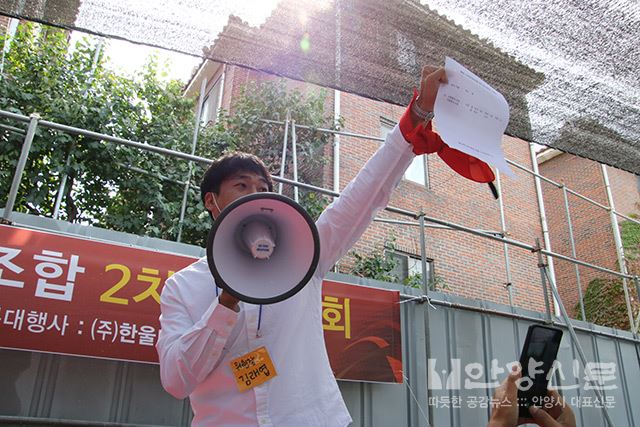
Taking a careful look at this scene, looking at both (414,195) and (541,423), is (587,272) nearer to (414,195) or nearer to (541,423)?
(414,195)

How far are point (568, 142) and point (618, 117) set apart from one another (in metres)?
0.26

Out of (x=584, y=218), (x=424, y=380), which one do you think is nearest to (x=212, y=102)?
(x=424, y=380)

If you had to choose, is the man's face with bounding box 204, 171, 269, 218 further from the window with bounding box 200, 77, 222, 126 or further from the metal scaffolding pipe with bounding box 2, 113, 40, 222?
the window with bounding box 200, 77, 222, 126

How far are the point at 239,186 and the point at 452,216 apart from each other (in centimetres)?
742

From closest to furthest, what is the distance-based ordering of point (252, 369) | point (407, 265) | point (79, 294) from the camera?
1. point (252, 369)
2. point (79, 294)
3. point (407, 265)

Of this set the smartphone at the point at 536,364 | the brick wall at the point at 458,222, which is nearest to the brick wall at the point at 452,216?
the brick wall at the point at 458,222

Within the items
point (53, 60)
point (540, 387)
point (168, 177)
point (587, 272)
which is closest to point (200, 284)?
point (540, 387)

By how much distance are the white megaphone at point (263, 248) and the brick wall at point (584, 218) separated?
38.4ft

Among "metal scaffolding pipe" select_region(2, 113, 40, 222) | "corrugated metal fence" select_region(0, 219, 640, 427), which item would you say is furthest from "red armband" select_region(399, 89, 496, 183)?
"metal scaffolding pipe" select_region(2, 113, 40, 222)

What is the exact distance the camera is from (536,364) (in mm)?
2943

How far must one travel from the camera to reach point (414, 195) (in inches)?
322

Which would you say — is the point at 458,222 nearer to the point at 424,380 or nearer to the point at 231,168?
the point at 424,380

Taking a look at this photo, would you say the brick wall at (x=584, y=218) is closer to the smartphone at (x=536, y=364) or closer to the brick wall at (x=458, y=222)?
the brick wall at (x=458, y=222)

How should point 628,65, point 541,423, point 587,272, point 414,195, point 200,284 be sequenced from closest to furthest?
point 200,284 → point 541,423 → point 628,65 → point 414,195 → point 587,272
